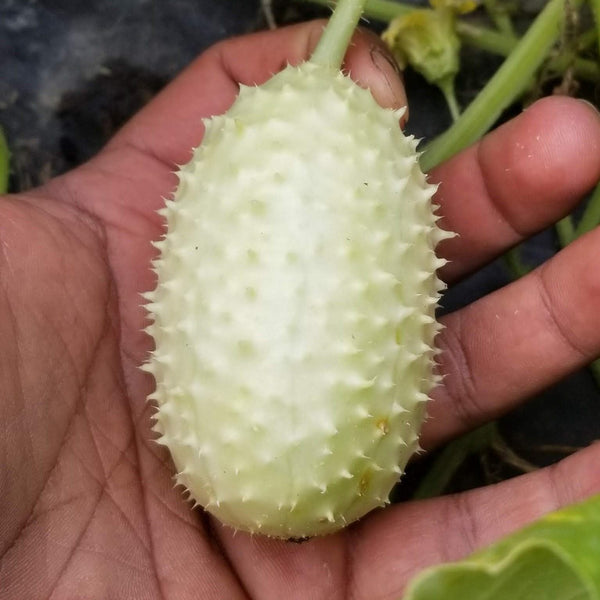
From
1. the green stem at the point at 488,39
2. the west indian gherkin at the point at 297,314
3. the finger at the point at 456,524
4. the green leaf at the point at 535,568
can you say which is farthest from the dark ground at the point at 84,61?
the green leaf at the point at 535,568

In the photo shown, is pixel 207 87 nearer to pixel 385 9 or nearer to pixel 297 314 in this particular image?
pixel 385 9

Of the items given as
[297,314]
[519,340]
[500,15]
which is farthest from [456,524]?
[500,15]

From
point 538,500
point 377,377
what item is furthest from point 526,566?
point 538,500

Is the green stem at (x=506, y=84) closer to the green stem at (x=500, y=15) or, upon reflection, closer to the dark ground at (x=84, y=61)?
the green stem at (x=500, y=15)

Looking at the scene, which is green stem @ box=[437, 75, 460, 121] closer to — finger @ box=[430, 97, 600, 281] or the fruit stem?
finger @ box=[430, 97, 600, 281]

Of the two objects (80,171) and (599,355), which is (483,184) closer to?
(599,355)

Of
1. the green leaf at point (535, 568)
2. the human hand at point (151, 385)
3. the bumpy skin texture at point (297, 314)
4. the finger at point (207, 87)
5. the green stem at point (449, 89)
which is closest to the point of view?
the green leaf at point (535, 568)
